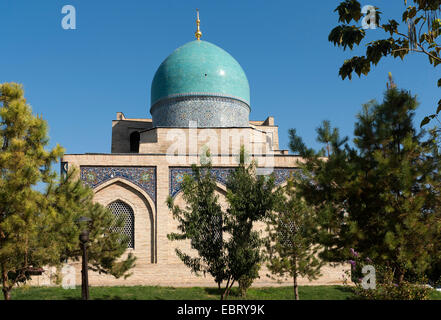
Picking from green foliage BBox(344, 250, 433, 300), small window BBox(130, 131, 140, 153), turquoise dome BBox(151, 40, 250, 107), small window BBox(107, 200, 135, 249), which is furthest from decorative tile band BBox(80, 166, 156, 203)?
green foliage BBox(344, 250, 433, 300)

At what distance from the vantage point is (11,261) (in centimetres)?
569

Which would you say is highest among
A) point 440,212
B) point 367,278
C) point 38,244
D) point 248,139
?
point 248,139

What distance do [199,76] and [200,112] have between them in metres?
1.33

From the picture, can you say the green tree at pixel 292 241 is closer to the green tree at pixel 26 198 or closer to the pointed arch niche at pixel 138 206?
the pointed arch niche at pixel 138 206

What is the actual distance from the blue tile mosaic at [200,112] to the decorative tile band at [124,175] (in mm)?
3208

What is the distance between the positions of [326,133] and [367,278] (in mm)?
1868

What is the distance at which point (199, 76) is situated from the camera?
15.4 meters

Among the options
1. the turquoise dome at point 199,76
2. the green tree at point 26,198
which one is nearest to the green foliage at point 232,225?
the green tree at point 26,198

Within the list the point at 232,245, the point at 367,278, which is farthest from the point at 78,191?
the point at 367,278

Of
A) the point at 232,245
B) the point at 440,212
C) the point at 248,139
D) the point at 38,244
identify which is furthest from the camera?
the point at 248,139

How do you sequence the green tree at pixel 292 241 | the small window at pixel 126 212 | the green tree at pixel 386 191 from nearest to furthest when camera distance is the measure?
1. the green tree at pixel 386 191
2. the green tree at pixel 292 241
3. the small window at pixel 126 212

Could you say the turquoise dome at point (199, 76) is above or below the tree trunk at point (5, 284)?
above

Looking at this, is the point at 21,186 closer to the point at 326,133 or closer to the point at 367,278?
the point at 326,133

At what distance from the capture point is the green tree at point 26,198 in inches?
216
